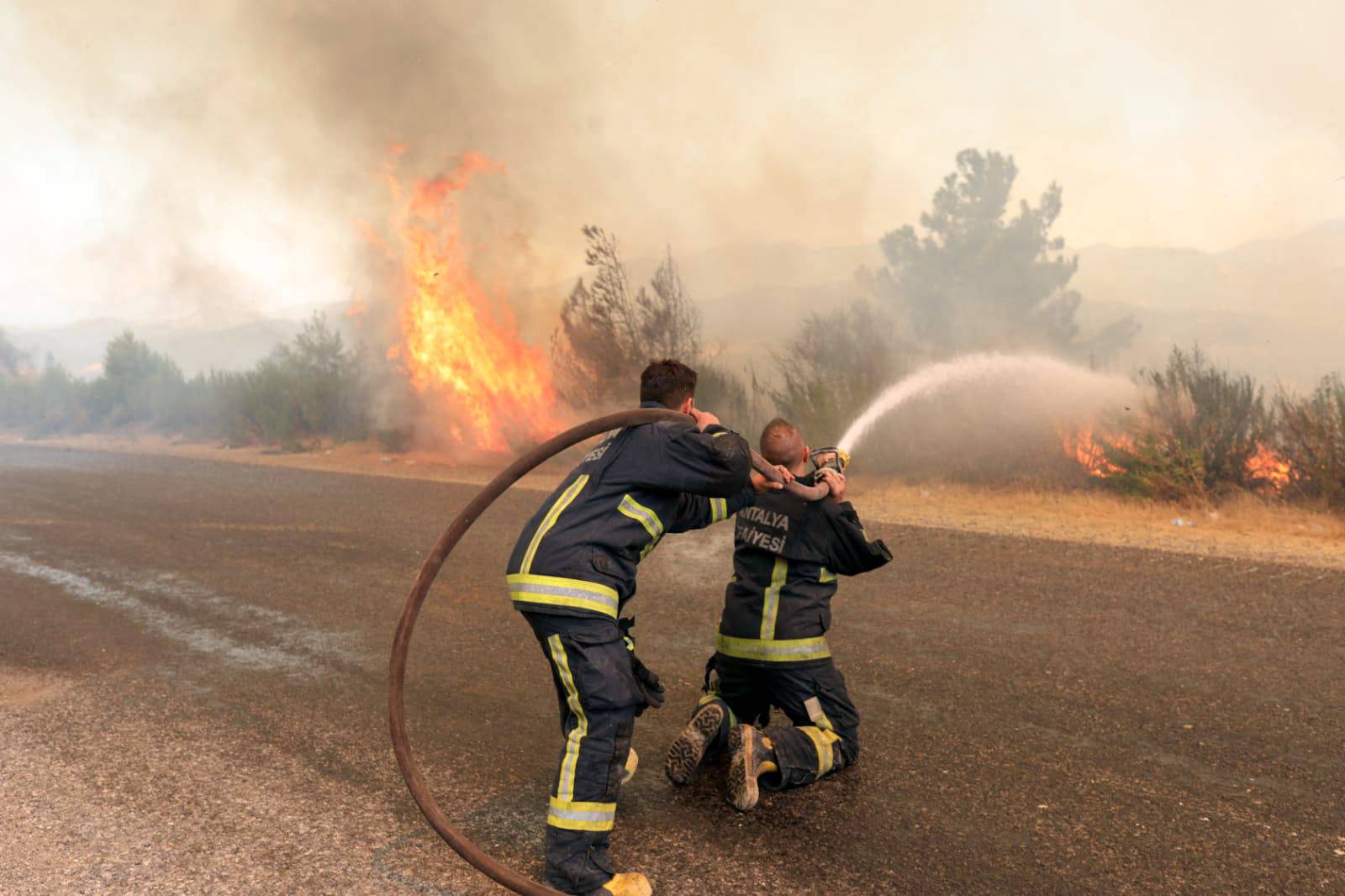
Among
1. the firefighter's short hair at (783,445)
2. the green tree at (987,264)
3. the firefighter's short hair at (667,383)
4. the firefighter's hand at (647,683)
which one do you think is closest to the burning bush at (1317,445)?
the firefighter's short hair at (783,445)

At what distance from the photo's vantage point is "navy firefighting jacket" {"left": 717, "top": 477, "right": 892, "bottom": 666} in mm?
3709

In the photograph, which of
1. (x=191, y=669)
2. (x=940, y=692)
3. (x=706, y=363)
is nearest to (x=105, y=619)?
(x=191, y=669)

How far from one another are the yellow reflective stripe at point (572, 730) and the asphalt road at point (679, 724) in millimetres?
421

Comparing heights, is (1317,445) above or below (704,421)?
above

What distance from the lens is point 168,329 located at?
140875mm

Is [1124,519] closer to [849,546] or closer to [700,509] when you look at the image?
[849,546]

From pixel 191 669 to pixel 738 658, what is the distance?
11.1ft

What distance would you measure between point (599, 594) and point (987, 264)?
91.0 ft

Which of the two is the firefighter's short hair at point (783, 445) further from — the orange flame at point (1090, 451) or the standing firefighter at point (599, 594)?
the orange flame at point (1090, 451)

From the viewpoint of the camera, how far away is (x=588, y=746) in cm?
293

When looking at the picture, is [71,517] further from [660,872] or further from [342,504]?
[660,872]

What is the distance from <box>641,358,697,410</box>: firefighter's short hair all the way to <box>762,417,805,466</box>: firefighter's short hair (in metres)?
0.54

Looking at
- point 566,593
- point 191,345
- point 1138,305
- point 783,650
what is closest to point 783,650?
point 783,650

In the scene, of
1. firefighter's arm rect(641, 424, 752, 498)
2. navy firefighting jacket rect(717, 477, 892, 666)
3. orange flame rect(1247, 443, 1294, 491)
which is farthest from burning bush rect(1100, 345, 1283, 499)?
firefighter's arm rect(641, 424, 752, 498)
